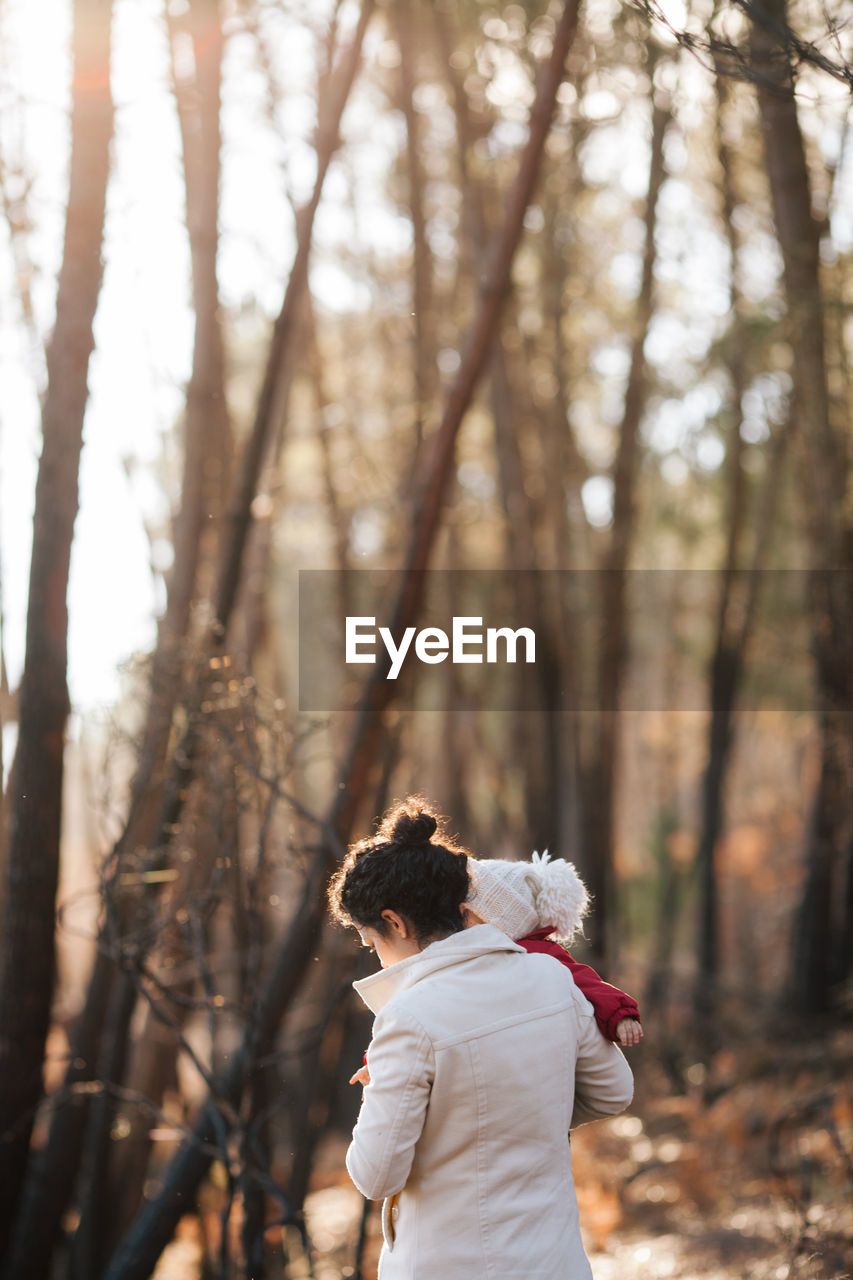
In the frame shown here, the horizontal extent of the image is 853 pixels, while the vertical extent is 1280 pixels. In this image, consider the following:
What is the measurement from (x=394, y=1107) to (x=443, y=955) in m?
0.26

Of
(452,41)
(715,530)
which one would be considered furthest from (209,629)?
(715,530)

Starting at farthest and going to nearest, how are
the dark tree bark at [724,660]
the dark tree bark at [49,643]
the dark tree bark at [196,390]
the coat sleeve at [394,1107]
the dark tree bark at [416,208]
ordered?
the dark tree bark at [724,660], the dark tree bark at [416,208], the dark tree bark at [196,390], the dark tree bark at [49,643], the coat sleeve at [394,1107]

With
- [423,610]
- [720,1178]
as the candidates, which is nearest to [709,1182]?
[720,1178]

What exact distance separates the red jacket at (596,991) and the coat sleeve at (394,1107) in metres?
0.32

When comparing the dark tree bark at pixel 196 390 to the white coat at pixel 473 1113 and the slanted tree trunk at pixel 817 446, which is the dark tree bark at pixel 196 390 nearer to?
the slanted tree trunk at pixel 817 446

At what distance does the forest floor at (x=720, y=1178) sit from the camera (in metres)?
5.18

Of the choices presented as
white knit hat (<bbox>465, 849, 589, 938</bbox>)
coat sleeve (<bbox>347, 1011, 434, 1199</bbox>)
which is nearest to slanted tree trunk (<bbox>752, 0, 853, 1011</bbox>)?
white knit hat (<bbox>465, 849, 589, 938</bbox>)

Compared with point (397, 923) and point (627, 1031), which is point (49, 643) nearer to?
point (397, 923)

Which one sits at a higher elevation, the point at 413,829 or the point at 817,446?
the point at 817,446

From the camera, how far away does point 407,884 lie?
2.18 metres

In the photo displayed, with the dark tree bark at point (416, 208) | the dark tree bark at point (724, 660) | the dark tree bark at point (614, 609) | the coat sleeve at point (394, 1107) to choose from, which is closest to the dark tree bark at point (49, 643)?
the coat sleeve at point (394, 1107)

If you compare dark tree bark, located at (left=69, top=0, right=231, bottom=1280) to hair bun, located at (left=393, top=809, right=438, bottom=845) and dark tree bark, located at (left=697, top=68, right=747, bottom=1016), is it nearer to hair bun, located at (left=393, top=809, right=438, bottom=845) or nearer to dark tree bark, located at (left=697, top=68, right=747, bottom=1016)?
hair bun, located at (left=393, top=809, right=438, bottom=845)

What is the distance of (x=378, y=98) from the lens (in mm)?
12586

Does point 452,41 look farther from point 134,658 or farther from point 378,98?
point 134,658
